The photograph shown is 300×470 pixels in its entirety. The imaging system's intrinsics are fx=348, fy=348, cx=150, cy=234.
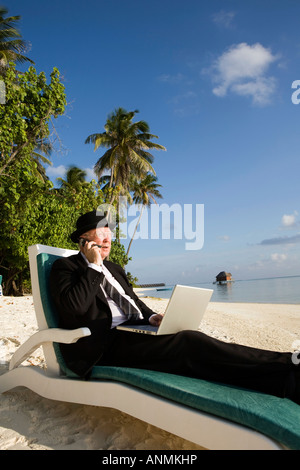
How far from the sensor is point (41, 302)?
9.11 ft

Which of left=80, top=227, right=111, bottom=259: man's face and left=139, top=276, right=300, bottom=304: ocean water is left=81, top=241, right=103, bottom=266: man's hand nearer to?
left=80, top=227, right=111, bottom=259: man's face

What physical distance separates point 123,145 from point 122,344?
2511cm

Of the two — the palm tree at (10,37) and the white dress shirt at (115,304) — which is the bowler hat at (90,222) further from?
the palm tree at (10,37)

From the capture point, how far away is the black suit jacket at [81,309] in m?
2.54

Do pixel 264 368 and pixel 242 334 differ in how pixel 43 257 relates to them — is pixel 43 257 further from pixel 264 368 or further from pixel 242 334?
pixel 242 334

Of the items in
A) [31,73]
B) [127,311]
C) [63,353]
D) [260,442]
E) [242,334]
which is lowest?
[242,334]

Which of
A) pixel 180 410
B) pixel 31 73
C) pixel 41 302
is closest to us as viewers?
pixel 180 410

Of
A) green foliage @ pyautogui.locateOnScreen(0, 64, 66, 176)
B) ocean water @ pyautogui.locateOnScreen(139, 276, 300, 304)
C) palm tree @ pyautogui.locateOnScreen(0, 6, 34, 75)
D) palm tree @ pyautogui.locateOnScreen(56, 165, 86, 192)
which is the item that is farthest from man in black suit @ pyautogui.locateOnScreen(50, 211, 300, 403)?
palm tree @ pyautogui.locateOnScreen(56, 165, 86, 192)

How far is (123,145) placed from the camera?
26500 mm

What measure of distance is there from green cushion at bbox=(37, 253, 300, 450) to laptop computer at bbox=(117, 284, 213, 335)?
0.30 m

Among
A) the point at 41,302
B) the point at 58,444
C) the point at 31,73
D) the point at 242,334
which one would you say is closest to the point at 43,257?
the point at 41,302
